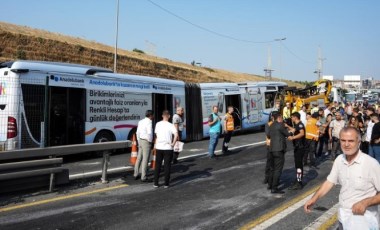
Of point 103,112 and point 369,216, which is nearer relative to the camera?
point 369,216

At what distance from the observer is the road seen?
573cm

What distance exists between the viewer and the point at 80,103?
471 inches

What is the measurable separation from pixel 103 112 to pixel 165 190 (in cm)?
547

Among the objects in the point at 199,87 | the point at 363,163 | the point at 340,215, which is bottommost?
the point at 340,215

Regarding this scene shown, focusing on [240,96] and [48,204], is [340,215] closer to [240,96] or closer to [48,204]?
[48,204]

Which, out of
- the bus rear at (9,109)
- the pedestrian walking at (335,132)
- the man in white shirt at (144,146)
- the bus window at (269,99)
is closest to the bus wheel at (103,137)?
the bus rear at (9,109)

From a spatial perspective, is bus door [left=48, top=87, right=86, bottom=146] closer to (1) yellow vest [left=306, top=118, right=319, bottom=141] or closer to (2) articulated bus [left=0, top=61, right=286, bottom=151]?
(2) articulated bus [left=0, top=61, right=286, bottom=151]

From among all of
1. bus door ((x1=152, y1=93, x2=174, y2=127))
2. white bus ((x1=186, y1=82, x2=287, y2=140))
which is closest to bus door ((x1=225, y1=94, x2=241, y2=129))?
white bus ((x1=186, y1=82, x2=287, y2=140))

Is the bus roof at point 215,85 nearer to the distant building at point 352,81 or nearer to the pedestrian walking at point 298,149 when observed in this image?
the pedestrian walking at point 298,149

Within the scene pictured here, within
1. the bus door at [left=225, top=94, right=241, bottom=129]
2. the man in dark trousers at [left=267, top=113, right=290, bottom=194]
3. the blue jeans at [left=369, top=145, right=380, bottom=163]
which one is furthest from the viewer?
the bus door at [left=225, top=94, right=241, bottom=129]

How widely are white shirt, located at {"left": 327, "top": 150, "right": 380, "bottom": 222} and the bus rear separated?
8716mm

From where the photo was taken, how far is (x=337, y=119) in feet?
41.9

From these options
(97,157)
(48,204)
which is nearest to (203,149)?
(97,157)

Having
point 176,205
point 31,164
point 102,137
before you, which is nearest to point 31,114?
point 102,137
